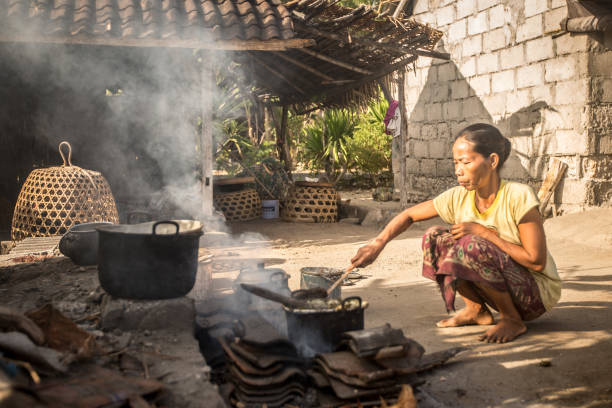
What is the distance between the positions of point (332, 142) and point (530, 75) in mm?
7661

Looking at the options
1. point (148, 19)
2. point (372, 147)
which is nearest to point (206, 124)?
point (148, 19)

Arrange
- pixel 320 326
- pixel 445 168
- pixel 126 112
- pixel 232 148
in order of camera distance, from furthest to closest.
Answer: pixel 232 148, pixel 445 168, pixel 126 112, pixel 320 326

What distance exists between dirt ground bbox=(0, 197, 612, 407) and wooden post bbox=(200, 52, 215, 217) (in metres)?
0.91

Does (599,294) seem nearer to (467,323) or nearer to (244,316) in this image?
(467,323)

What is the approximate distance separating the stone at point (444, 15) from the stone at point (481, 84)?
1355 millimetres

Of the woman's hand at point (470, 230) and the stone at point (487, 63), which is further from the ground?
the stone at point (487, 63)

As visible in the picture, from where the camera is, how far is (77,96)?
7555 mm

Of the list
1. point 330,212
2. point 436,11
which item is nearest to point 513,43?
point 436,11

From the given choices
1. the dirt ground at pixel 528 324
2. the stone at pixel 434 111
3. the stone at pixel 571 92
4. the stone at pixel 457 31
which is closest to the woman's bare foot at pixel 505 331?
the dirt ground at pixel 528 324

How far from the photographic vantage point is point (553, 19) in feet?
23.1

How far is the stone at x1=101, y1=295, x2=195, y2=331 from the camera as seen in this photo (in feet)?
8.46

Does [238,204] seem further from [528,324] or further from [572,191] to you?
[528,324]

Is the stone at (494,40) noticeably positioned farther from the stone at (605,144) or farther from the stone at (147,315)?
the stone at (147,315)

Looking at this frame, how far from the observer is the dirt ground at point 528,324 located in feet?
7.63
